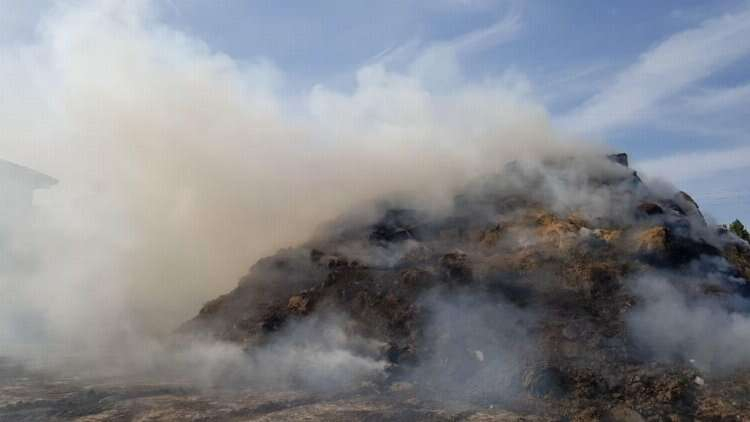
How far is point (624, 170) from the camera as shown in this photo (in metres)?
39.6

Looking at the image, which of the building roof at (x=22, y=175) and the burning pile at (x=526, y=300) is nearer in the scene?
the burning pile at (x=526, y=300)

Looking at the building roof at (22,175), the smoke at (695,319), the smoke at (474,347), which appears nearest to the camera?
the smoke at (474,347)

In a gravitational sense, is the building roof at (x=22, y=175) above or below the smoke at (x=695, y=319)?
above

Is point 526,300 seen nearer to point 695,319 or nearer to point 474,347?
point 474,347

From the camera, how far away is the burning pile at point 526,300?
2244cm

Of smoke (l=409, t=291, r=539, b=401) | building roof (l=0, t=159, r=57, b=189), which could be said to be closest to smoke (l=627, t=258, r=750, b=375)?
smoke (l=409, t=291, r=539, b=401)

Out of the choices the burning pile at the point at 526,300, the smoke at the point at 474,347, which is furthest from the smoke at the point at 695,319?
the smoke at the point at 474,347

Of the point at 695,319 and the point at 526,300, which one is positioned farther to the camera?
the point at 526,300

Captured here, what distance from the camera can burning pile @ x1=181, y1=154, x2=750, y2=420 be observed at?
22438 mm

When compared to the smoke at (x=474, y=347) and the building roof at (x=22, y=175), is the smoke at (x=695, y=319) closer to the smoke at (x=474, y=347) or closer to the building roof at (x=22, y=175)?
the smoke at (x=474, y=347)

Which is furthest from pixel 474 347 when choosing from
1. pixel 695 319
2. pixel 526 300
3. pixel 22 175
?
pixel 22 175

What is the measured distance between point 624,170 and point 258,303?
25.3m

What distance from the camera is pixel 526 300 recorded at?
28250 mm

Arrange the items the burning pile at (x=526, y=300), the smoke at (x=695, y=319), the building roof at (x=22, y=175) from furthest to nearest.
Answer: the building roof at (x=22, y=175)
the smoke at (x=695, y=319)
the burning pile at (x=526, y=300)
